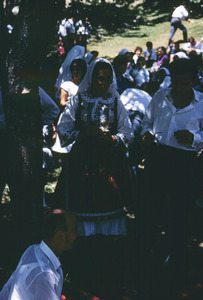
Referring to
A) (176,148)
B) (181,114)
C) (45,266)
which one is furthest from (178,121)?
(45,266)

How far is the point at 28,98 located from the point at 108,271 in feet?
7.48

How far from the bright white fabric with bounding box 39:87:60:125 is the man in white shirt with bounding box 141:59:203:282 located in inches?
48.2

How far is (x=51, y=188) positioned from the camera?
708 cm

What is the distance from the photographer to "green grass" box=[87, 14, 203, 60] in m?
19.6

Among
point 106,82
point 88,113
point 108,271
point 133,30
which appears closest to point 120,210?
point 108,271

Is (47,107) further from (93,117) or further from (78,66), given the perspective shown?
(78,66)

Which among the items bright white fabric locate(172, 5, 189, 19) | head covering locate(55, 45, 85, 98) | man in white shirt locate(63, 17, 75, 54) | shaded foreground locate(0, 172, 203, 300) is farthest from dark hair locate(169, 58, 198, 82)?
bright white fabric locate(172, 5, 189, 19)

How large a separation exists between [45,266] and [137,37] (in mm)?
20115

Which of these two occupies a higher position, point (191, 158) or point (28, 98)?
point (28, 98)

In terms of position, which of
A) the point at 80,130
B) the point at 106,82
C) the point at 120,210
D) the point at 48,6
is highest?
the point at 48,6

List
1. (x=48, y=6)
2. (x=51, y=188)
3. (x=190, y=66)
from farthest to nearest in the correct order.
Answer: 1. (x=51, y=188)
2. (x=190, y=66)
3. (x=48, y=6)

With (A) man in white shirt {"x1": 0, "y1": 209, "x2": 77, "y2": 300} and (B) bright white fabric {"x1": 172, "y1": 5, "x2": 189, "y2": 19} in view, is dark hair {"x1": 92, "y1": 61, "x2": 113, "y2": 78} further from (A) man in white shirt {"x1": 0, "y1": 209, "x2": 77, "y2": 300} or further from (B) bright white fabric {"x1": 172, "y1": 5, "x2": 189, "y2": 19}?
(B) bright white fabric {"x1": 172, "y1": 5, "x2": 189, "y2": 19}

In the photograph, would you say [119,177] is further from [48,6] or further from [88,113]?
[48,6]

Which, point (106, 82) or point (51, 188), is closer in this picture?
point (106, 82)
